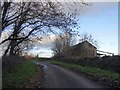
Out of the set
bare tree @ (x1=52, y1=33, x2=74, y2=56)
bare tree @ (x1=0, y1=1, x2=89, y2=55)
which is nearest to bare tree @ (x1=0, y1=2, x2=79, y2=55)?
bare tree @ (x1=0, y1=1, x2=89, y2=55)

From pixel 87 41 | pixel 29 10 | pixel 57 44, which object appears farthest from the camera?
pixel 57 44

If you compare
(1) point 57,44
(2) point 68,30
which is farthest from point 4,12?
(1) point 57,44

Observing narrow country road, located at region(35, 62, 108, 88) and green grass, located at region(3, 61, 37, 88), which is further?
narrow country road, located at region(35, 62, 108, 88)

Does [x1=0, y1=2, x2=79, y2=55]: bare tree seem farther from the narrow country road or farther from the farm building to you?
the farm building

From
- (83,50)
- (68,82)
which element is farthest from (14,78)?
(83,50)

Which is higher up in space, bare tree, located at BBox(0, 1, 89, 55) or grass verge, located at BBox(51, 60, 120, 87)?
bare tree, located at BBox(0, 1, 89, 55)

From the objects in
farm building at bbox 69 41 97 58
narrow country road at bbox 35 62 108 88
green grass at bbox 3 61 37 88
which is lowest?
narrow country road at bbox 35 62 108 88

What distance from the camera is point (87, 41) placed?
8600cm

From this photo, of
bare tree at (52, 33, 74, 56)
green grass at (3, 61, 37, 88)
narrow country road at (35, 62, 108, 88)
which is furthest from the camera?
bare tree at (52, 33, 74, 56)

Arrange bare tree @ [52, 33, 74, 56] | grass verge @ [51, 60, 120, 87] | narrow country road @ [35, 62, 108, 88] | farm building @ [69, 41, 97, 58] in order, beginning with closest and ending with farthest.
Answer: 1. narrow country road @ [35, 62, 108, 88]
2. grass verge @ [51, 60, 120, 87]
3. farm building @ [69, 41, 97, 58]
4. bare tree @ [52, 33, 74, 56]

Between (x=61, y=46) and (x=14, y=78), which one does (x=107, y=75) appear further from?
(x=61, y=46)

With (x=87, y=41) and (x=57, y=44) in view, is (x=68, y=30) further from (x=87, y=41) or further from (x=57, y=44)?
(x=57, y=44)

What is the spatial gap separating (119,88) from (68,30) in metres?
4.96

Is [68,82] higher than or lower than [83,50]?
lower
